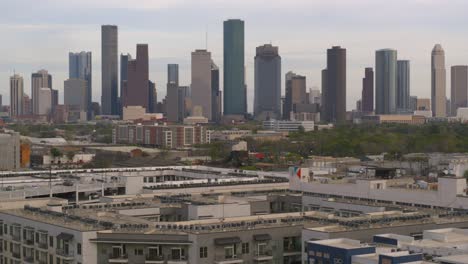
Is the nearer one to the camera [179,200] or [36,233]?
[36,233]

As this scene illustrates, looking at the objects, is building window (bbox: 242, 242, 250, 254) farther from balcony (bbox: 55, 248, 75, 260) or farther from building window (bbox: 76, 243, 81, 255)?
balcony (bbox: 55, 248, 75, 260)

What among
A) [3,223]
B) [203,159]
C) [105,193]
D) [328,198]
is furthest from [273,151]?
[3,223]

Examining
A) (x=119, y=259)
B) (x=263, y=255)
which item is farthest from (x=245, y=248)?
(x=119, y=259)

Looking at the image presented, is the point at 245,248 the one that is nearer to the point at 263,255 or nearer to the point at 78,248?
the point at 263,255

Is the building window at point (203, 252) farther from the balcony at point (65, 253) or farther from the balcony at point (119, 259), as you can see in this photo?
the balcony at point (65, 253)

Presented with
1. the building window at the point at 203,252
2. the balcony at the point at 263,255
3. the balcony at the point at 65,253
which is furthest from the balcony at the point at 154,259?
the balcony at the point at 263,255

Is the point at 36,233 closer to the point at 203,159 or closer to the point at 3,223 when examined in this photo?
the point at 3,223
